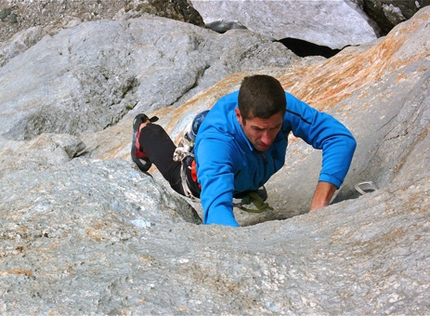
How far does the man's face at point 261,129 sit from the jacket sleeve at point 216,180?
0.17 metres

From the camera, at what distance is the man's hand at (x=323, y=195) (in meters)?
4.15

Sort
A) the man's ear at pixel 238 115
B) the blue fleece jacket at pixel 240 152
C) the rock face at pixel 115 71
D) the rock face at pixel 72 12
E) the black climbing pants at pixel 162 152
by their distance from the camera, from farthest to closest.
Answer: the rock face at pixel 72 12 < the rock face at pixel 115 71 < the black climbing pants at pixel 162 152 < the man's ear at pixel 238 115 < the blue fleece jacket at pixel 240 152

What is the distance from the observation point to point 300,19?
11.4 m

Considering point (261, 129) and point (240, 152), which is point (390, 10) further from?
point (261, 129)

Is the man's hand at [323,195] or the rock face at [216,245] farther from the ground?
the rock face at [216,245]

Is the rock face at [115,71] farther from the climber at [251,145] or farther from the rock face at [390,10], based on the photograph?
the climber at [251,145]

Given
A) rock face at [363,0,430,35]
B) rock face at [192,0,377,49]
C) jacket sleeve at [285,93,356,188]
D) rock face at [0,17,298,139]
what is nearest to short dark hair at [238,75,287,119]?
jacket sleeve at [285,93,356,188]

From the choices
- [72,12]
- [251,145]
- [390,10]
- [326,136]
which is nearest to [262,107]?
[251,145]

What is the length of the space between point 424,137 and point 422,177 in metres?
1.01

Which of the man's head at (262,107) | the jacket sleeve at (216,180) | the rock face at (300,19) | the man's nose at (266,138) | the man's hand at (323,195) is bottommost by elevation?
the rock face at (300,19)

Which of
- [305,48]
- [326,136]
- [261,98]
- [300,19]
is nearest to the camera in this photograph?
[261,98]

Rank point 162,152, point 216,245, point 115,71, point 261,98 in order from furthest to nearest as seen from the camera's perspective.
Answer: point 115,71, point 162,152, point 261,98, point 216,245

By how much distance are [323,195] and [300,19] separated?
7.84m

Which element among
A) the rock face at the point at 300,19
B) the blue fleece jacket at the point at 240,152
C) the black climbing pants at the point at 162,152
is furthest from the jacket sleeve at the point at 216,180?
the rock face at the point at 300,19
